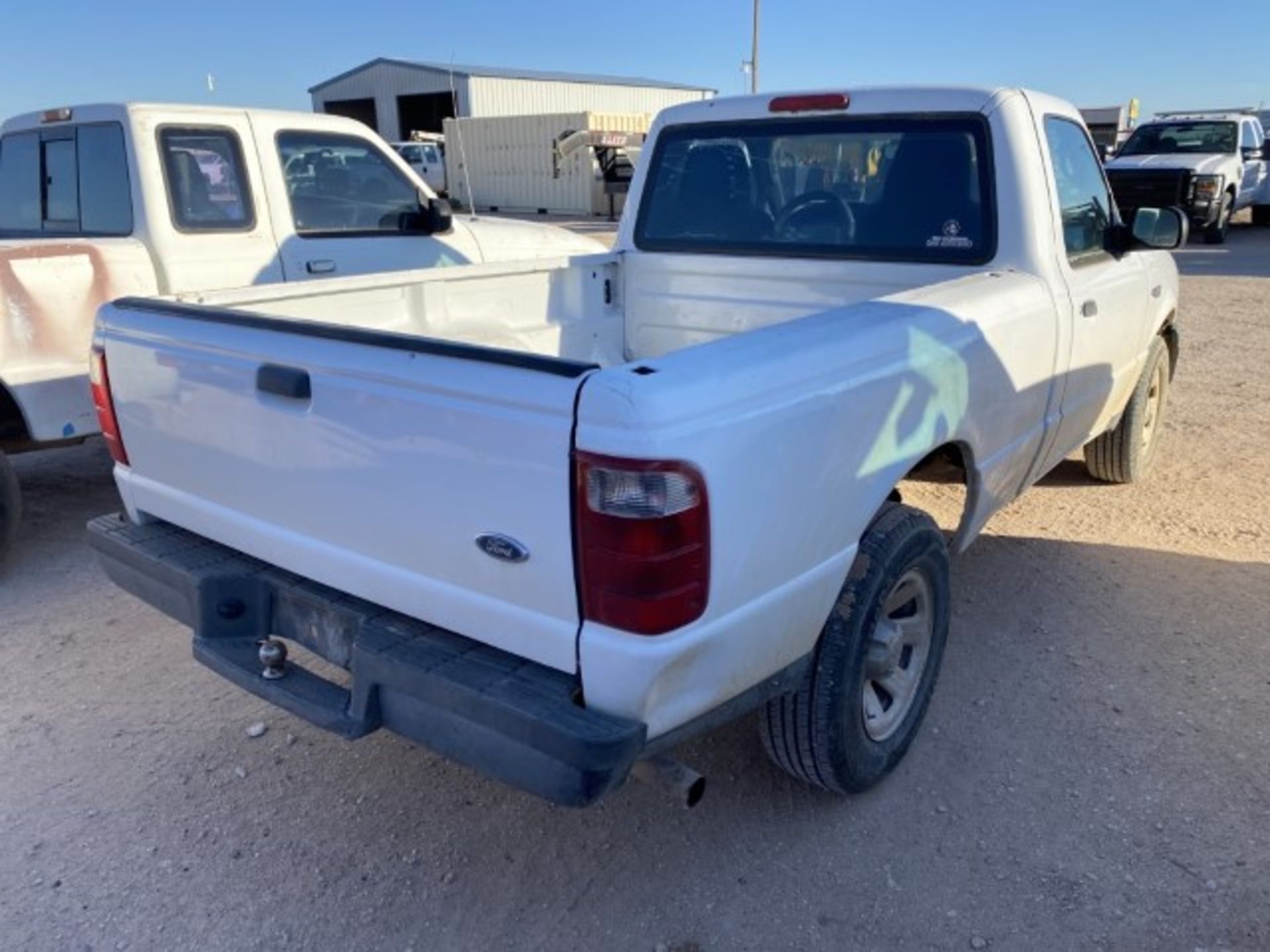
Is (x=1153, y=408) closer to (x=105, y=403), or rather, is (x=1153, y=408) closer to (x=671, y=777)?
(x=671, y=777)

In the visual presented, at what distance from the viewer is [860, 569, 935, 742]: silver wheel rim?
2873mm

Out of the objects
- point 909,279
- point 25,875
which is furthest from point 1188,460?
point 25,875

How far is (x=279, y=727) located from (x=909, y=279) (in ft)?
9.03

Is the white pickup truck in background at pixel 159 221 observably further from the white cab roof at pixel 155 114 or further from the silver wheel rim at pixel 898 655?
the silver wheel rim at pixel 898 655

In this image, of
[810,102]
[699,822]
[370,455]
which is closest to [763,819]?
[699,822]

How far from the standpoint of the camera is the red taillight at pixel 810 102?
13.0 ft

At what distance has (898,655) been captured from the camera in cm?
297

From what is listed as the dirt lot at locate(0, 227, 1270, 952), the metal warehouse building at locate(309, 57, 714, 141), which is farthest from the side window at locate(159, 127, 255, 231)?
the metal warehouse building at locate(309, 57, 714, 141)

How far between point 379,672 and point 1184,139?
19423 mm

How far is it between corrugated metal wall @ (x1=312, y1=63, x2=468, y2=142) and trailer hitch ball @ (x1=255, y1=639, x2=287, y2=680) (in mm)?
39512

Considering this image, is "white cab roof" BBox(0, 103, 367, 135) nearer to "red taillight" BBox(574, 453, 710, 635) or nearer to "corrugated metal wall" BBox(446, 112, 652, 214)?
"red taillight" BBox(574, 453, 710, 635)

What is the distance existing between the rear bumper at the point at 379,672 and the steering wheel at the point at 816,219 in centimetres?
242

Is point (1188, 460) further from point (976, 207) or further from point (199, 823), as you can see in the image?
point (199, 823)

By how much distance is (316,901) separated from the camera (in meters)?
2.62
